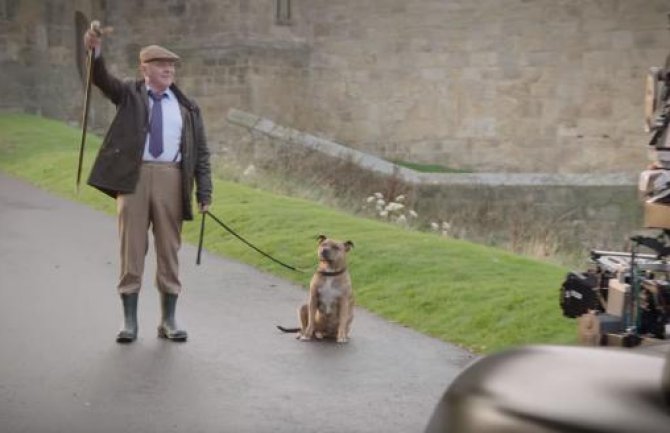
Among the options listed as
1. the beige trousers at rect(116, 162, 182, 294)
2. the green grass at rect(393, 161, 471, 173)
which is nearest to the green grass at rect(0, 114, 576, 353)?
the beige trousers at rect(116, 162, 182, 294)

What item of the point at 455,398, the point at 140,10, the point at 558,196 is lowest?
the point at 558,196

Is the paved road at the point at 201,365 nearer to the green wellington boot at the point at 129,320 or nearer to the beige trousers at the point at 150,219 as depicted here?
the green wellington boot at the point at 129,320

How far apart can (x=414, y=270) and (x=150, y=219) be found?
4183 millimetres

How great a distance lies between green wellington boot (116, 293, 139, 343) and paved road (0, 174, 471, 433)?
0.27ft

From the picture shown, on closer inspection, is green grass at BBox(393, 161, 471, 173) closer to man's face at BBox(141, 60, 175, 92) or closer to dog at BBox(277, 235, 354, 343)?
dog at BBox(277, 235, 354, 343)

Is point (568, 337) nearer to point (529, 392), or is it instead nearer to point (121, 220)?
point (121, 220)

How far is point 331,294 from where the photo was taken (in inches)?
328

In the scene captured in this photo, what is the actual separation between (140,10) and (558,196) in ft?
35.5

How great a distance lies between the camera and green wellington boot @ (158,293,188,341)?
328 inches

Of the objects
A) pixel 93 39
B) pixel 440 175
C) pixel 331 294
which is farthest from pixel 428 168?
pixel 93 39

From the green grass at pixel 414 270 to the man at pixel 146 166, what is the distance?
233 cm

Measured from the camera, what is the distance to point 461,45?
91.0ft

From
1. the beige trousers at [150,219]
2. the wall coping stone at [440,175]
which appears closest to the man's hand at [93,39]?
the beige trousers at [150,219]

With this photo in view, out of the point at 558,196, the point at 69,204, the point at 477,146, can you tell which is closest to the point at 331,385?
the point at 69,204
